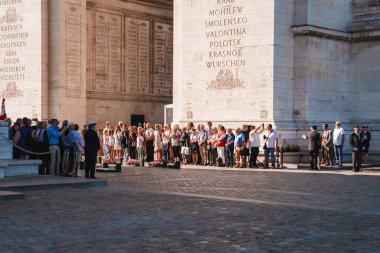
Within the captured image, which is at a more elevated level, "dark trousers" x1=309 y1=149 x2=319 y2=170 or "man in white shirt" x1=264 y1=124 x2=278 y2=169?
"man in white shirt" x1=264 y1=124 x2=278 y2=169

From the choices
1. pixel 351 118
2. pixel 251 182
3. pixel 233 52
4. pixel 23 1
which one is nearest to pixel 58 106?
pixel 23 1

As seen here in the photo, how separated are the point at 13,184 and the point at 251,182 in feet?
22.6

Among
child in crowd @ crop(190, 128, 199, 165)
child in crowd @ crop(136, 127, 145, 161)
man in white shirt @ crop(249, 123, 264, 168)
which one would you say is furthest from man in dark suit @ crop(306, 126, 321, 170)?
child in crowd @ crop(136, 127, 145, 161)

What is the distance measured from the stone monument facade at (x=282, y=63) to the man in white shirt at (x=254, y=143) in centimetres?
87

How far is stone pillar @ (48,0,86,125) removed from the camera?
3706 cm

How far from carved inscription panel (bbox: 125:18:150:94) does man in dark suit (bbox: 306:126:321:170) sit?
16.6m

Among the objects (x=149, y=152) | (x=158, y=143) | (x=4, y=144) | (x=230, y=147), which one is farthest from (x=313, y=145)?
(x=4, y=144)

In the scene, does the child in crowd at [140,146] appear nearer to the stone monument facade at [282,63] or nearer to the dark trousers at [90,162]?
the stone monument facade at [282,63]

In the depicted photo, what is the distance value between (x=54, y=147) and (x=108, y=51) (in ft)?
60.0

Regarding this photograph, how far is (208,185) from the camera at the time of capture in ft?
67.5

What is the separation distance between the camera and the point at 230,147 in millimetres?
28781

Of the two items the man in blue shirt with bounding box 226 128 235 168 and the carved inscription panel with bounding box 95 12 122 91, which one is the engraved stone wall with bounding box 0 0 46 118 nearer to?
the carved inscription panel with bounding box 95 12 122 91

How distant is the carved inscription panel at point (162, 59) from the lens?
4291 centimetres

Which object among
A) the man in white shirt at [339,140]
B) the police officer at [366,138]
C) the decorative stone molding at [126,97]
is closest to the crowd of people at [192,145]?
the man in white shirt at [339,140]
